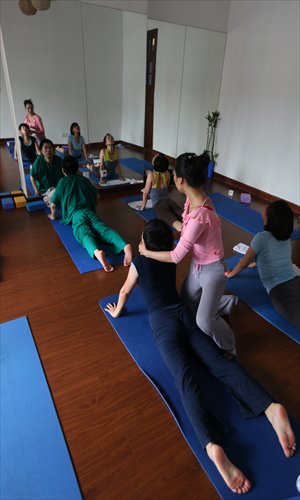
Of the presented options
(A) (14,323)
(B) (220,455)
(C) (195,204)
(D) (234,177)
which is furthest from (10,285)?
(D) (234,177)

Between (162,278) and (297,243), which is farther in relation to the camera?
(297,243)

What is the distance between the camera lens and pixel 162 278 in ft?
5.48

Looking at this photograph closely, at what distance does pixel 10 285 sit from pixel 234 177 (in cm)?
396

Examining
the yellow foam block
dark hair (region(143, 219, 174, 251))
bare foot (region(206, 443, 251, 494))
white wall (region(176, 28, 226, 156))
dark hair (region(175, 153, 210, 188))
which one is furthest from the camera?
white wall (region(176, 28, 226, 156))

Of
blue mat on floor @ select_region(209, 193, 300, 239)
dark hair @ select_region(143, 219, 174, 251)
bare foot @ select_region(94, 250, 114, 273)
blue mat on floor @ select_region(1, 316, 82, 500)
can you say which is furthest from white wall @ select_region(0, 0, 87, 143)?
blue mat on floor @ select_region(1, 316, 82, 500)

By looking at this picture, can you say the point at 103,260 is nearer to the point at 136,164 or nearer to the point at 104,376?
the point at 104,376

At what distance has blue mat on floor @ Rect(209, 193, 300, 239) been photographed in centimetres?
352

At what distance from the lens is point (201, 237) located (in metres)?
1.58

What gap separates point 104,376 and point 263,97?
4.29 meters

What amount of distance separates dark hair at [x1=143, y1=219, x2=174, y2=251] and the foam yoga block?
2.76 m

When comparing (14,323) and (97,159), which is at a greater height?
(97,159)

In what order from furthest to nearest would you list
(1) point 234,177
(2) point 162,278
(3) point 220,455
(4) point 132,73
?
(1) point 234,177 → (4) point 132,73 → (2) point 162,278 → (3) point 220,455

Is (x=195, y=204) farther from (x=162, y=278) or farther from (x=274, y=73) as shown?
(x=274, y=73)

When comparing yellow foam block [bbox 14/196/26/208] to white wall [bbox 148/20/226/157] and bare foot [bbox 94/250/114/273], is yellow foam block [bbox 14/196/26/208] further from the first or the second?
white wall [bbox 148/20/226/157]
